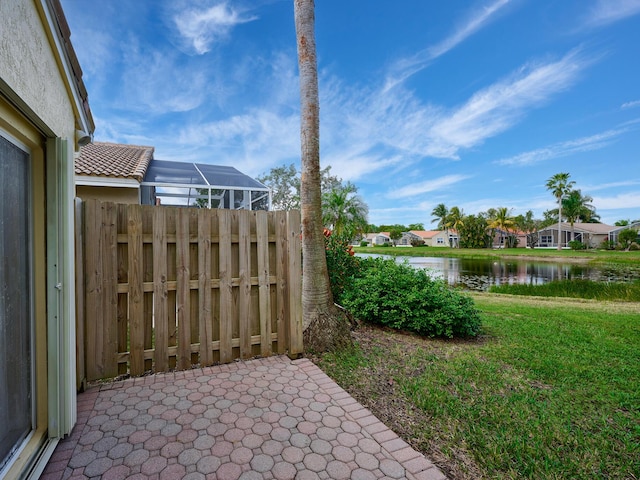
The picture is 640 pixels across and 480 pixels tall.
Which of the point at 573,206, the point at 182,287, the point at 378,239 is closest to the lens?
the point at 182,287

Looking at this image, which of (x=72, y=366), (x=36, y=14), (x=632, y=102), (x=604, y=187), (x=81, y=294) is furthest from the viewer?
(x=604, y=187)

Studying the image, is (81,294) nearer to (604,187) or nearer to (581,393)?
(581,393)

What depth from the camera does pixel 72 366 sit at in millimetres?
2273

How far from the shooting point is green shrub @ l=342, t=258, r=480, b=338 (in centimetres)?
469

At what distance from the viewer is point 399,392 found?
290 centimetres

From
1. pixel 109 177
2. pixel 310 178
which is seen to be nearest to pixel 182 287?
pixel 310 178

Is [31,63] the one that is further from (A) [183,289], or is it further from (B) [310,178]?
(B) [310,178]

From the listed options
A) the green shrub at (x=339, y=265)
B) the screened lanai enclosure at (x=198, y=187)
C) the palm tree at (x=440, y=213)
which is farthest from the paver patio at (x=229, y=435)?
the palm tree at (x=440, y=213)

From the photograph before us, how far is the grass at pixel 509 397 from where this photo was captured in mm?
2004

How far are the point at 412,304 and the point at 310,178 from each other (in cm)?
254

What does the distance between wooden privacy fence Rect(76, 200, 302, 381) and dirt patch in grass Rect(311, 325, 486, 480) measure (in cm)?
97

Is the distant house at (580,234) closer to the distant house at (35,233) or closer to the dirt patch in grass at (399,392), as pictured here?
the dirt patch in grass at (399,392)

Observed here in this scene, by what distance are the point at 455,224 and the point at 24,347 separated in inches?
2410

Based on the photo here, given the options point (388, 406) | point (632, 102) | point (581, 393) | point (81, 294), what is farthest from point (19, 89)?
point (632, 102)
